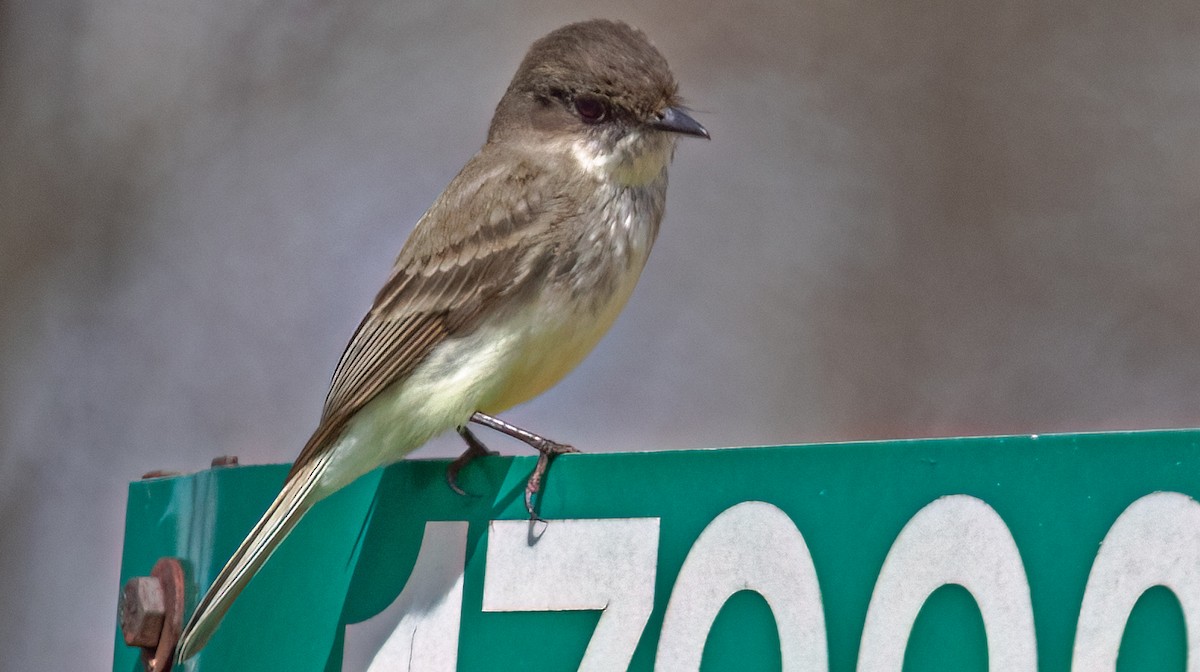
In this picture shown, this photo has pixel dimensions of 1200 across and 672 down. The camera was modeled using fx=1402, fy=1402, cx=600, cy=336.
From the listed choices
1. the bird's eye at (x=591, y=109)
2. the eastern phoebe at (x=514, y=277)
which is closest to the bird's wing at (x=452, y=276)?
the eastern phoebe at (x=514, y=277)

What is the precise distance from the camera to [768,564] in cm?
184

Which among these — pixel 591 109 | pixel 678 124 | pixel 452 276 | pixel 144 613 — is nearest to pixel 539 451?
pixel 452 276

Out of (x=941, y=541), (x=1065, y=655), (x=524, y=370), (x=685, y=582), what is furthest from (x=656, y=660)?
(x=524, y=370)

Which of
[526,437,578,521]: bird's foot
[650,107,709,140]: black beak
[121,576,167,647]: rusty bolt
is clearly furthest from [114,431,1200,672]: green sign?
[650,107,709,140]: black beak

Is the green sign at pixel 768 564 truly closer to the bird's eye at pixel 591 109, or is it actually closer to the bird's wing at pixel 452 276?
the bird's wing at pixel 452 276

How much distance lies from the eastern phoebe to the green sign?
0.21 metres

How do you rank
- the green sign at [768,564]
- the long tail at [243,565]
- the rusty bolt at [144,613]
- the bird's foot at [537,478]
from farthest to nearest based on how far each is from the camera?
1. the rusty bolt at [144,613]
2. the long tail at [243,565]
3. the bird's foot at [537,478]
4. the green sign at [768,564]

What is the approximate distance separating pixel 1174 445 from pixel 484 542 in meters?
0.99

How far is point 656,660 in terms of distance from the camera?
190cm

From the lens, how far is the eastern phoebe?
2.65m

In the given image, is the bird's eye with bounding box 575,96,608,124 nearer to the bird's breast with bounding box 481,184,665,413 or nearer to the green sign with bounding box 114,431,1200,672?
the bird's breast with bounding box 481,184,665,413

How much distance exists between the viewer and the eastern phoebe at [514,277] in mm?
2650

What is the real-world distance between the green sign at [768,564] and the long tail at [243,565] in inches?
1.9

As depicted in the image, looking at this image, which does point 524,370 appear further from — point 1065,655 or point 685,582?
point 1065,655
